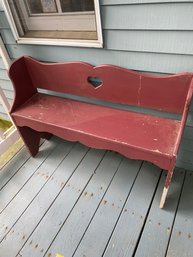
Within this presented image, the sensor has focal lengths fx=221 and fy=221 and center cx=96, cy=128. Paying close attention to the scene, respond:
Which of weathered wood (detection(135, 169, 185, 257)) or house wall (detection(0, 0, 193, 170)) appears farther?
weathered wood (detection(135, 169, 185, 257))

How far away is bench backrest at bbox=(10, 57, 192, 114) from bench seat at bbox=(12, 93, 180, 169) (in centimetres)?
10

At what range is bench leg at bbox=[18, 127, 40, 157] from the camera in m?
1.96

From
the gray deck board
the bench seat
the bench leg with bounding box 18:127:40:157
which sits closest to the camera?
the bench seat

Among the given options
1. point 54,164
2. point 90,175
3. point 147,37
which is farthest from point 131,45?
point 54,164

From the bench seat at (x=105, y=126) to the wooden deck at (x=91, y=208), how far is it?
1.43 feet

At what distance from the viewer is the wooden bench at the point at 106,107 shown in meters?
1.37

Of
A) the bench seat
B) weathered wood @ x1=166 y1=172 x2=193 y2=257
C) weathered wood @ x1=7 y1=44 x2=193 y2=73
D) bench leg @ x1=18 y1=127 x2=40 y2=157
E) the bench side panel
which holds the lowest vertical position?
weathered wood @ x1=166 y1=172 x2=193 y2=257

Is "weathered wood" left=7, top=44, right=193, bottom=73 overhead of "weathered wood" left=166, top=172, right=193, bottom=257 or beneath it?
overhead

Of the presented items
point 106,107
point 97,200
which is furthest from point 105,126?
point 97,200

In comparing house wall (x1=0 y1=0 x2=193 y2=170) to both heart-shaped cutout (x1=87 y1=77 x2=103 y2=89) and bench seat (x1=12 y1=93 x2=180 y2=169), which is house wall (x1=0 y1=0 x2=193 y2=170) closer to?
heart-shaped cutout (x1=87 y1=77 x2=103 y2=89)

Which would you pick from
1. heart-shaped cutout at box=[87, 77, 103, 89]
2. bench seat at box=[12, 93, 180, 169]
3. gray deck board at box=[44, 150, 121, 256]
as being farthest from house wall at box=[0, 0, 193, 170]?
gray deck board at box=[44, 150, 121, 256]

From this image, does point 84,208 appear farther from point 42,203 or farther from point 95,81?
point 95,81

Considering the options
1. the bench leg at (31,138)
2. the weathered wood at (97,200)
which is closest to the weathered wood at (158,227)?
the weathered wood at (97,200)

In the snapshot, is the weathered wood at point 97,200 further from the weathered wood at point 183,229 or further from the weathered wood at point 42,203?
the weathered wood at point 183,229
